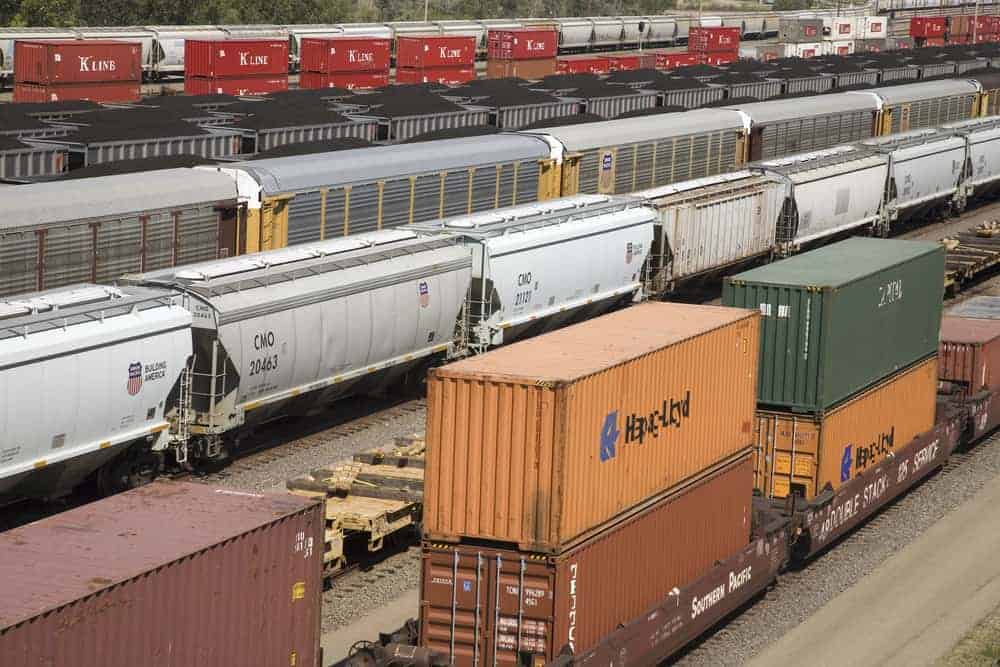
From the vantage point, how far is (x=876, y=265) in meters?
24.2

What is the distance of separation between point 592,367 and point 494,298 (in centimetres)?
1486

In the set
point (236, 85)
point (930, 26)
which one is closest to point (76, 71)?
point (236, 85)

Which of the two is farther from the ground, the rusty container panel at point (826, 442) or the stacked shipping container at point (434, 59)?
the stacked shipping container at point (434, 59)

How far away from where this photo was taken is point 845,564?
23.4 metres

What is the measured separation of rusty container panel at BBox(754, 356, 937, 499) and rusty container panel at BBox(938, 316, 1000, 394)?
5.19 meters

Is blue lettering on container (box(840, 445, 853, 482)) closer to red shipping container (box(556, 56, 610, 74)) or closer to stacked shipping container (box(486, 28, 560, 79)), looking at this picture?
stacked shipping container (box(486, 28, 560, 79))

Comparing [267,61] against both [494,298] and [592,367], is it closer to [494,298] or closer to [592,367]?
[494,298]

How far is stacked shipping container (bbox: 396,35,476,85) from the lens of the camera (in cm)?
8206

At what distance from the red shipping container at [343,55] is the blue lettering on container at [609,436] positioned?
59.0 m

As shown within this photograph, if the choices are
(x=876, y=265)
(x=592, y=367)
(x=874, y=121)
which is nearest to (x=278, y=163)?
(x=876, y=265)

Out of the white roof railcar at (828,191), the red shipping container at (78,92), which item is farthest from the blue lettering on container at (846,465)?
the red shipping container at (78,92)

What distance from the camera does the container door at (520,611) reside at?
15617 millimetres

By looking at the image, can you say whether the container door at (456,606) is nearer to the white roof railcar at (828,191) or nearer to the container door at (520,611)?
the container door at (520,611)

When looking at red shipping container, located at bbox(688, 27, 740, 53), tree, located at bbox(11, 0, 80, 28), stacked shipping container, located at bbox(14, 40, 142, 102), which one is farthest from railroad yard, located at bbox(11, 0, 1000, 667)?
red shipping container, located at bbox(688, 27, 740, 53)
